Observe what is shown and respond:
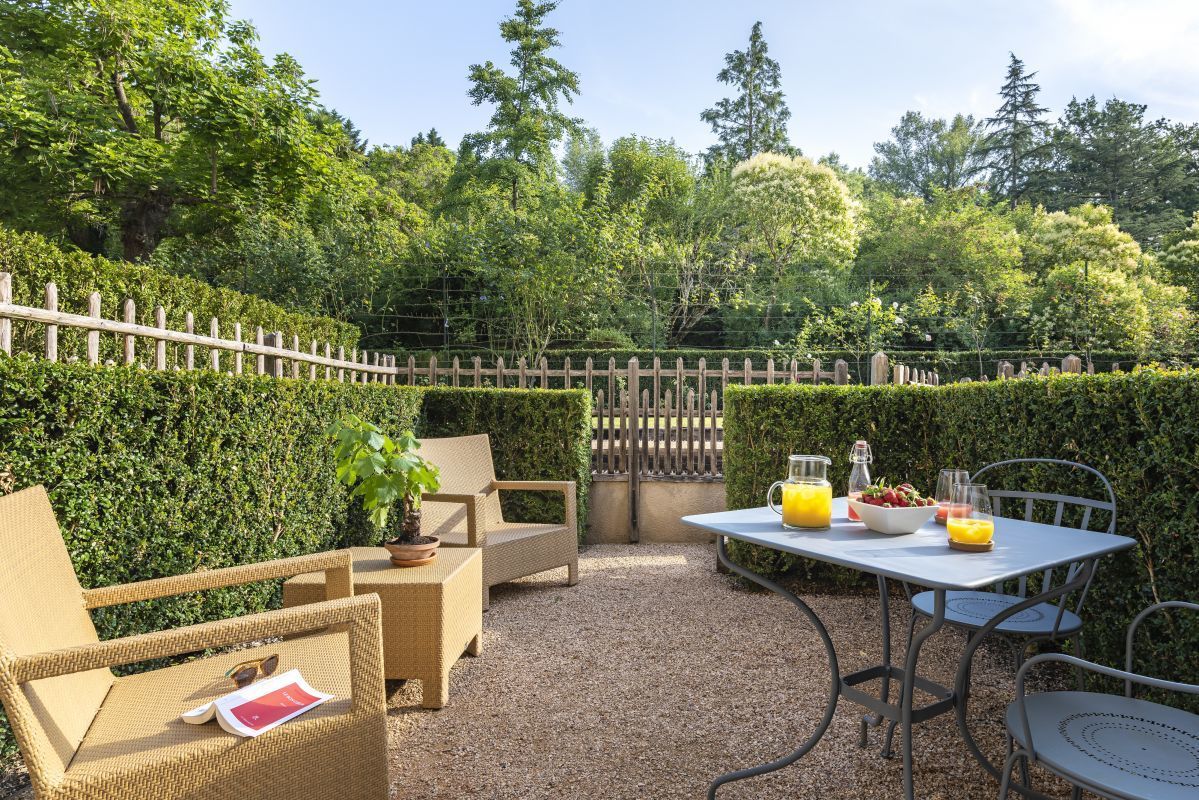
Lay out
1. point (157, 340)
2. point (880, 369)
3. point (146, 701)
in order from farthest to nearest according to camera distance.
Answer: point (880, 369) < point (157, 340) < point (146, 701)

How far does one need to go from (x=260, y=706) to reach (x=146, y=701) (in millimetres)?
354

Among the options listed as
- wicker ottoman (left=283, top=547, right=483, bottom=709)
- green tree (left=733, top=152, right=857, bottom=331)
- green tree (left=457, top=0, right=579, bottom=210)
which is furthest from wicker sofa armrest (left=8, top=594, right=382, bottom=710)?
green tree (left=457, top=0, right=579, bottom=210)

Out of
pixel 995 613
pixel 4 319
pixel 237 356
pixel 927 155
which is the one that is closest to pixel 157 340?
pixel 237 356

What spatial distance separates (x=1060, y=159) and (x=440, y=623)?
29.7 metres

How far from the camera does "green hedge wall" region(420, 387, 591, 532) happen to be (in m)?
5.18

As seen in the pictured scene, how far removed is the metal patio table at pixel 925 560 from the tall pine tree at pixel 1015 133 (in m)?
28.6

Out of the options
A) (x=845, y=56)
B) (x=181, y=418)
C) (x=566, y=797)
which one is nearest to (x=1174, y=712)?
(x=566, y=797)

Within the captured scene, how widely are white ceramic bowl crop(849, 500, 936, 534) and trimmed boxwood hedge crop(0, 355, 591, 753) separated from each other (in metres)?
2.50

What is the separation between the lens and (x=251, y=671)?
1729 millimetres

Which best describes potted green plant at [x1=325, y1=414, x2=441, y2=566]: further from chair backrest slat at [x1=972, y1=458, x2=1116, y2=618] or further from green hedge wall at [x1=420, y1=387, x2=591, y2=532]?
green hedge wall at [x1=420, y1=387, x2=591, y2=532]

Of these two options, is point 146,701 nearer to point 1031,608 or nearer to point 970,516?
point 970,516

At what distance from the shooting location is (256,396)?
120 inches

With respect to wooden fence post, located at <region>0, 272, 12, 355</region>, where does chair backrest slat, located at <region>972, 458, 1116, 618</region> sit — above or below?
below

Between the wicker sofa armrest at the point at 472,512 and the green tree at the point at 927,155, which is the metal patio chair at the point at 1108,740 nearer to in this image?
the wicker sofa armrest at the point at 472,512
